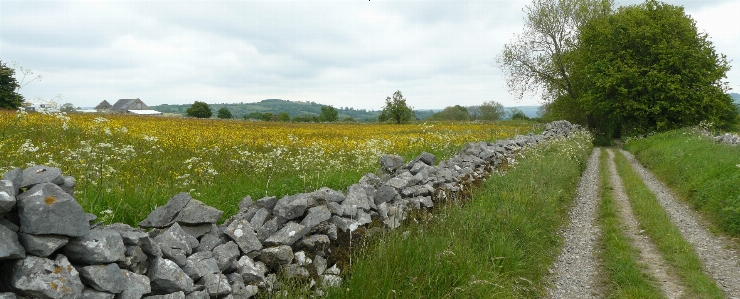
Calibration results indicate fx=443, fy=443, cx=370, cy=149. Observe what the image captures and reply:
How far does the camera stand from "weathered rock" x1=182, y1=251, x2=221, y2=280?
3.79 metres

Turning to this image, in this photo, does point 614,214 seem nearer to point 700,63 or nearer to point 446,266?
point 446,266

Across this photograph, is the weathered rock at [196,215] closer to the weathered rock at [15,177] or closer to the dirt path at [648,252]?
the weathered rock at [15,177]

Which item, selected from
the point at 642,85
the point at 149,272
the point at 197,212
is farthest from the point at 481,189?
the point at 642,85

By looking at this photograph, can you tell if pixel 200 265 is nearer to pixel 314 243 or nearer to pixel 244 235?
pixel 244 235

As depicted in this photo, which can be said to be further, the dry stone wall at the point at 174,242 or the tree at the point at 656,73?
the tree at the point at 656,73

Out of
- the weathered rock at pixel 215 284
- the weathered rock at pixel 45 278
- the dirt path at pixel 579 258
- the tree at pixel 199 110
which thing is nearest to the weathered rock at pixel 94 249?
the weathered rock at pixel 45 278

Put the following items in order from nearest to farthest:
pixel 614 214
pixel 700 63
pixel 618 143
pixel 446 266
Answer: pixel 446 266 < pixel 614 214 < pixel 700 63 < pixel 618 143

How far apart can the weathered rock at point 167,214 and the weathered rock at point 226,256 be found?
632 mm

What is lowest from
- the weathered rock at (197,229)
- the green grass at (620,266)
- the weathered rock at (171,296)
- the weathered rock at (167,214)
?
the green grass at (620,266)

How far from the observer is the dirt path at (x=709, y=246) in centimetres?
666

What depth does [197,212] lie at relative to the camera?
445 centimetres

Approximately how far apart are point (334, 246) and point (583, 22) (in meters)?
39.6

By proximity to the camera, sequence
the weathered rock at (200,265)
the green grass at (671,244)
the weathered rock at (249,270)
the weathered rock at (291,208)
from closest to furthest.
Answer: the weathered rock at (200,265), the weathered rock at (249,270), the weathered rock at (291,208), the green grass at (671,244)

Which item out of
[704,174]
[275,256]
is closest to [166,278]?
[275,256]
